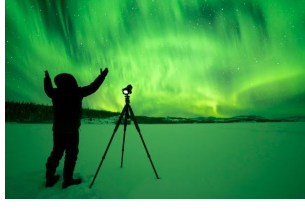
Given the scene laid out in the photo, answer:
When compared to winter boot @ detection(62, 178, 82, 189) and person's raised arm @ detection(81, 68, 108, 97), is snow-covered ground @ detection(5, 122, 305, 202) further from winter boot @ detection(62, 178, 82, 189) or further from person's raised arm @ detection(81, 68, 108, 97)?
person's raised arm @ detection(81, 68, 108, 97)

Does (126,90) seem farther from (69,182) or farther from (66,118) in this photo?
(69,182)

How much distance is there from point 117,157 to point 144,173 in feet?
4.49

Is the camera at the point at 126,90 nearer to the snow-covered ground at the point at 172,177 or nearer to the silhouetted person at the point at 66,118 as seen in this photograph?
the silhouetted person at the point at 66,118

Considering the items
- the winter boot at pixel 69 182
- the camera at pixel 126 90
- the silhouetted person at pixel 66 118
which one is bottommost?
the winter boot at pixel 69 182

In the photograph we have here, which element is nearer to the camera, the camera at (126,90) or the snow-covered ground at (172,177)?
the snow-covered ground at (172,177)

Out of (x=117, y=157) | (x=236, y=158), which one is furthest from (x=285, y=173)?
(x=117, y=157)

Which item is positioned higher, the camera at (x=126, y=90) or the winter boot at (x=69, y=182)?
the camera at (x=126, y=90)

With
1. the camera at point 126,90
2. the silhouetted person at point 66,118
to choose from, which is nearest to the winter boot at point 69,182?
the silhouetted person at point 66,118

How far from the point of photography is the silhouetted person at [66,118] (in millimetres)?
2658

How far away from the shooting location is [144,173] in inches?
134

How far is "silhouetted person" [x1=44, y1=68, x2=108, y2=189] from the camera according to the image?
2.66 m

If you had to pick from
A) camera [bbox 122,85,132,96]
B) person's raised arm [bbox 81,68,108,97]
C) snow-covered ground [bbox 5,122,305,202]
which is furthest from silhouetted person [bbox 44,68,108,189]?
camera [bbox 122,85,132,96]

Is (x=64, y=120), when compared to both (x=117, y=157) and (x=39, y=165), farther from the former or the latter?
(x=117, y=157)
